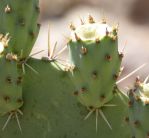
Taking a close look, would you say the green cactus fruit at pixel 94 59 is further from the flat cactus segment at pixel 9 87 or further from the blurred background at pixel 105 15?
the blurred background at pixel 105 15

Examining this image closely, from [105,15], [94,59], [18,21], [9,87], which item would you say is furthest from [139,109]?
[105,15]

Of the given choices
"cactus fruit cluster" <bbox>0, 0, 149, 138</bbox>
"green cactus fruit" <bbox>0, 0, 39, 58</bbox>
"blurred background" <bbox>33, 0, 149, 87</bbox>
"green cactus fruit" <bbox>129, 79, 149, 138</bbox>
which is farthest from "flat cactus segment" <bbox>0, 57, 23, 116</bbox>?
"blurred background" <bbox>33, 0, 149, 87</bbox>

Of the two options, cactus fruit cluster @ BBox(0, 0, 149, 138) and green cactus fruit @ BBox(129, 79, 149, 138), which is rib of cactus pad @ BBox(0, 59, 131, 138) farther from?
green cactus fruit @ BBox(129, 79, 149, 138)

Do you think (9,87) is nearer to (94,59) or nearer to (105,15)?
(94,59)

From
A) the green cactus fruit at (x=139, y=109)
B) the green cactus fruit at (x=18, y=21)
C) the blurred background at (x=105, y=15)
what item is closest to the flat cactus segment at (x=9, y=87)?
the green cactus fruit at (x=18, y=21)

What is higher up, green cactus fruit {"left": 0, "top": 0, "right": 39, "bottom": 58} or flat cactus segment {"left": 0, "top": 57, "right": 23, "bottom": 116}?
green cactus fruit {"left": 0, "top": 0, "right": 39, "bottom": 58}

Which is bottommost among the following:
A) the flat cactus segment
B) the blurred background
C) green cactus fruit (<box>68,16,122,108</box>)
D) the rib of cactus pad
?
the blurred background

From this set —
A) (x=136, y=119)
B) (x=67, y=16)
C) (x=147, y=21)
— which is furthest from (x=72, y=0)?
(x=136, y=119)

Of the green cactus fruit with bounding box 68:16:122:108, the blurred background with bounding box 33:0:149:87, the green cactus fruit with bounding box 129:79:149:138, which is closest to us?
the green cactus fruit with bounding box 129:79:149:138
